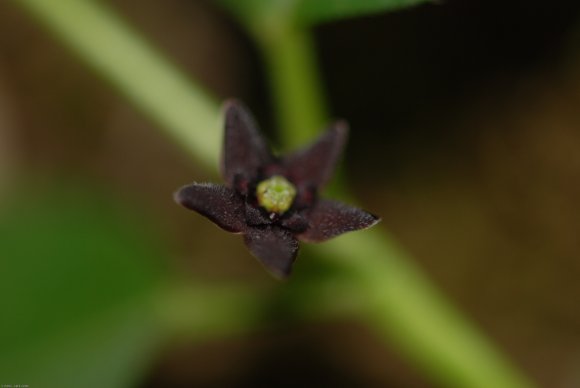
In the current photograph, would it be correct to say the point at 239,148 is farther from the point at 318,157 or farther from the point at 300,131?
the point at 300,131

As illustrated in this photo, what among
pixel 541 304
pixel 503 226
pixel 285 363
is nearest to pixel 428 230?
pixel 503 226

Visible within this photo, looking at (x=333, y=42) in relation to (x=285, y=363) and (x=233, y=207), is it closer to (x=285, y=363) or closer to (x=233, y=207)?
(x=285, y=363)

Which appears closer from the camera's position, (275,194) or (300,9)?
(275,194)

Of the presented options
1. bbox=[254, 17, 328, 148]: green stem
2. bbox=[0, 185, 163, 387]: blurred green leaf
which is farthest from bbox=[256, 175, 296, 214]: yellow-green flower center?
bbox=[0, 185, 163, 387]: blurred green leaf

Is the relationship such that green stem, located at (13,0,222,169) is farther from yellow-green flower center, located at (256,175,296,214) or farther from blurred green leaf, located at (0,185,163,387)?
yellow-green flower center, located at (256,175,296,214)

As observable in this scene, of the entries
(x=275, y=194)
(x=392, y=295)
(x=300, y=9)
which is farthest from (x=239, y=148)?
(x=392, y=295)

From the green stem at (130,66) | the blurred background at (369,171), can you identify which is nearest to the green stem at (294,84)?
the green stem at (130,66)
